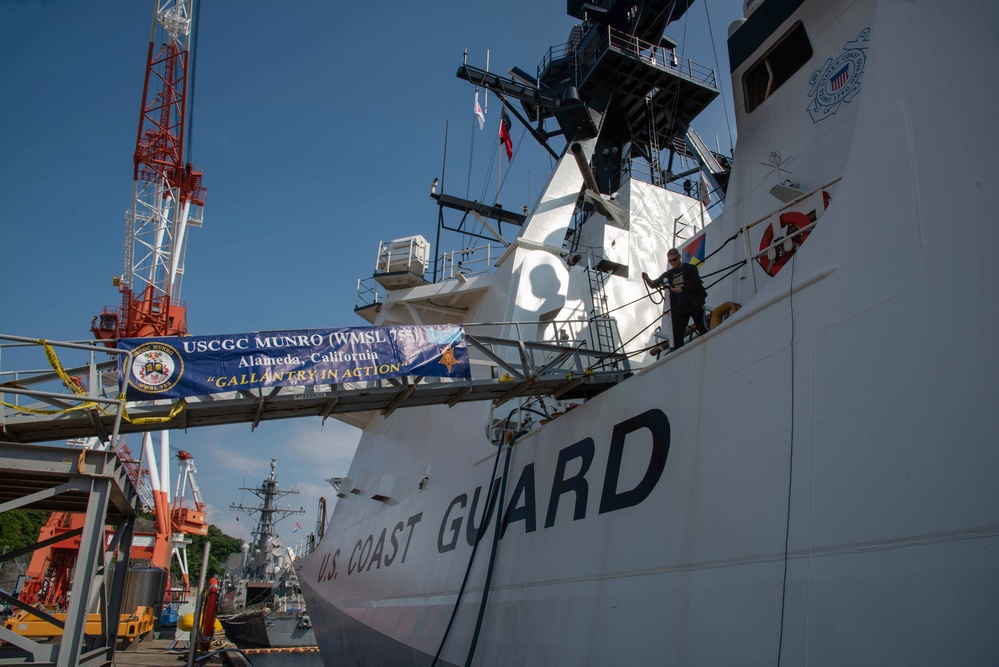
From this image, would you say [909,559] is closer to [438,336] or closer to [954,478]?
[954,478]

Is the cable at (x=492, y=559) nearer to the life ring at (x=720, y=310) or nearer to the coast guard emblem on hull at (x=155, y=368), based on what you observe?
the life ring at (x=720, y=310)

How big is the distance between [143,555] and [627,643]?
37.9 meters

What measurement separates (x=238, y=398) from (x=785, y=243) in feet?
19.8

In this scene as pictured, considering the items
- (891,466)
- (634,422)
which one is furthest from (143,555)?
(891,466)

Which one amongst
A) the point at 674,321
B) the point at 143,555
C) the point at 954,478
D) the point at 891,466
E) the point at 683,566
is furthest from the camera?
the point at 143,555

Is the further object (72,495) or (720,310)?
(72,495)

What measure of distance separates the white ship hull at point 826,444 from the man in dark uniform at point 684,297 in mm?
779

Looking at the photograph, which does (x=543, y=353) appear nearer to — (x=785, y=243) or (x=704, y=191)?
(x=785, y=243)

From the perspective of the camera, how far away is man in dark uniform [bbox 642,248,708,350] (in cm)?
643

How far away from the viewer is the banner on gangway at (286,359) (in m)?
6.61

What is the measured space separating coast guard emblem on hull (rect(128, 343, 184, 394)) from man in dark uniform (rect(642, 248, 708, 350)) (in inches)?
200

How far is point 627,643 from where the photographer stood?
192 inches

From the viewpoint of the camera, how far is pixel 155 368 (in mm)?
6605

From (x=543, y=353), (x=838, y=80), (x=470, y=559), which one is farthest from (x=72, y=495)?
(x=838, y=80)
